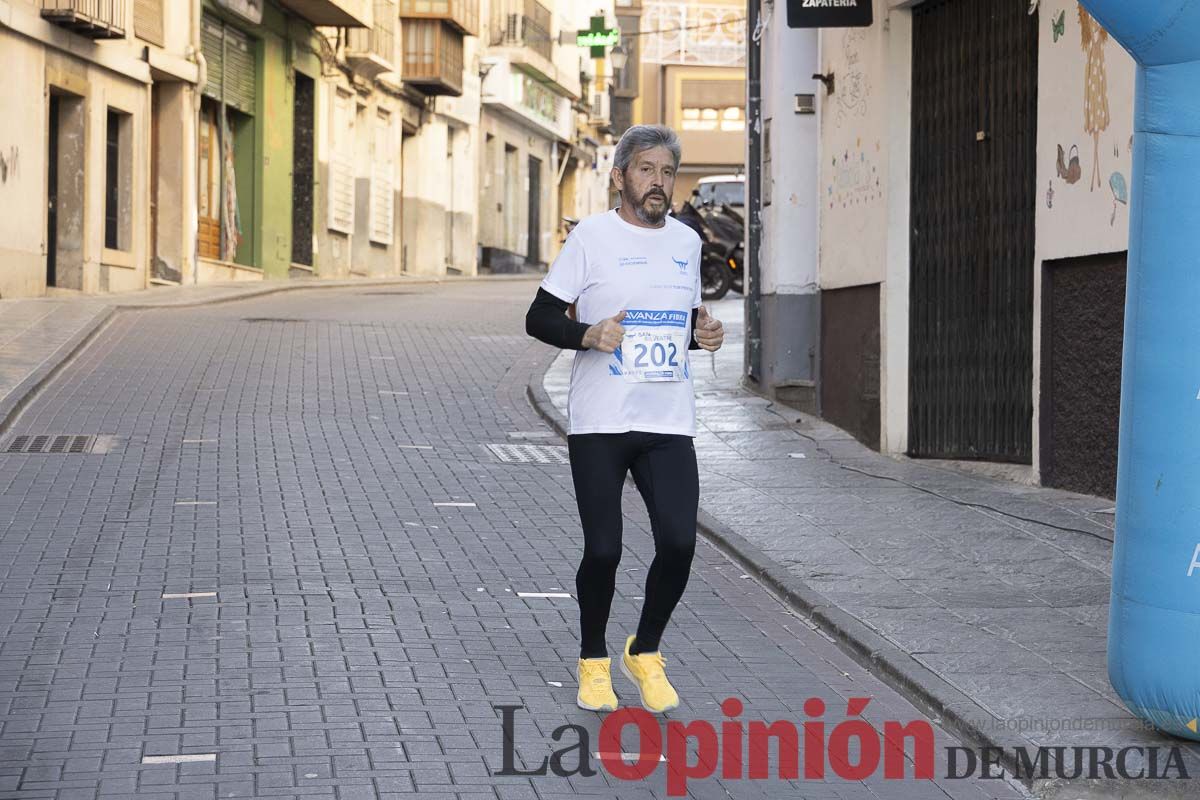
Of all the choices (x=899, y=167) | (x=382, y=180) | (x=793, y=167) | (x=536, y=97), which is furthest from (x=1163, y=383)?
(x=536, y=97)

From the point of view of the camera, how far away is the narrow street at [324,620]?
207 inches

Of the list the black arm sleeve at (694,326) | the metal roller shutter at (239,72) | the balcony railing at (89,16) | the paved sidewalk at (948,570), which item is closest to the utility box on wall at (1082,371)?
the paved sidewalk at (948,570)

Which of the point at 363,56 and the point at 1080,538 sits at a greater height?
the point at 363,56

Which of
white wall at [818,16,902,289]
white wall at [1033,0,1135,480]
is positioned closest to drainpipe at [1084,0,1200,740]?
white wall at [1033,0,1135,480]

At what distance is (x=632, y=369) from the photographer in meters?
5.93

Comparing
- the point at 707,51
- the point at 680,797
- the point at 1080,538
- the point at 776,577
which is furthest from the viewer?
the point at 707,51

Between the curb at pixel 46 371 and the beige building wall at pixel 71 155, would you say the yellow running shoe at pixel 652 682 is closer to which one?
the curb at pixel 46 371

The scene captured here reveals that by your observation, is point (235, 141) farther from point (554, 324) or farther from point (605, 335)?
point (605, 335)

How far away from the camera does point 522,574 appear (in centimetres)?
839

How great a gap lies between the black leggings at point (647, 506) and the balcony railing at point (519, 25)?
44.9m

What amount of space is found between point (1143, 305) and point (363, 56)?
33.3m

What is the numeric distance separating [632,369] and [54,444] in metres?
7.16

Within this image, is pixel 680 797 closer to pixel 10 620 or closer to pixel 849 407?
pixel 10 620

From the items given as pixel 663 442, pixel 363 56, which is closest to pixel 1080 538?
pixel 663 442
